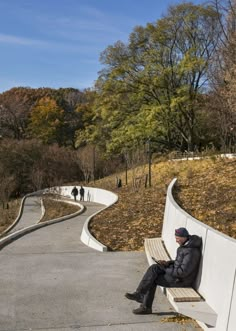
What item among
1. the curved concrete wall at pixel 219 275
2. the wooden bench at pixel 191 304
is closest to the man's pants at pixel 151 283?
the wooden bench at pixel 191 304

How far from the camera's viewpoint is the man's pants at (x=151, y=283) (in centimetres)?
682

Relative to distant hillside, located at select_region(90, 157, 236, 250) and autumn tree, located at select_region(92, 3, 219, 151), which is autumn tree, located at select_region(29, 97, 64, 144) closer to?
autumn tree, located at select_region(92, 3, 219, 151)

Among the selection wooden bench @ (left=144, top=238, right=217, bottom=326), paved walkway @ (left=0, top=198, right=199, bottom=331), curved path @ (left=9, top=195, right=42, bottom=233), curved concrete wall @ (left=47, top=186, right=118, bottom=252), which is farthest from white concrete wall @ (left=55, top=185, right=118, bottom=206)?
wooden bench @ (left=144, top=238, right=217, bottom=326)

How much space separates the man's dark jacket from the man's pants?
8 centimetres

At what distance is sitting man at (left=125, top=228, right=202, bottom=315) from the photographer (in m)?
6.68

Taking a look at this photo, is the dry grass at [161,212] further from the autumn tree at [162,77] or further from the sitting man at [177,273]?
the autumn tree at [162,77]

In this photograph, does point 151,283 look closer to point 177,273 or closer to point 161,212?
point 177,273

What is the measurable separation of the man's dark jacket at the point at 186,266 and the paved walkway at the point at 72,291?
0.53m

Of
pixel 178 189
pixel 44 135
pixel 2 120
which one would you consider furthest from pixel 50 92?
pixel 178 189

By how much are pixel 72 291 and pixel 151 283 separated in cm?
185

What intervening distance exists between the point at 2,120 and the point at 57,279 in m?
76.7

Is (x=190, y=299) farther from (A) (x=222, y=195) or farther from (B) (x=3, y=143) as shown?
(B) (x=3, y=143)

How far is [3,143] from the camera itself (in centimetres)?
6256

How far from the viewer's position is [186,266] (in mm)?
6668
